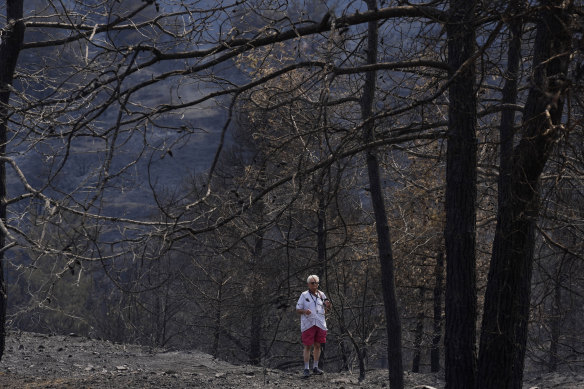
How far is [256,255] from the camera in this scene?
2261 centimetres

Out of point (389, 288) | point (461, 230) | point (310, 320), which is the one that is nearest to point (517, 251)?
point (461, 230)

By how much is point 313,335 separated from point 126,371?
10.6 feet

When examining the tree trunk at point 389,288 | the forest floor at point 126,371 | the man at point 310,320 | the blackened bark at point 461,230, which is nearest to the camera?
the blackened bark at point 461,230

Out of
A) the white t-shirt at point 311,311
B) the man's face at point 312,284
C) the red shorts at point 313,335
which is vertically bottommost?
the red shorts at point 313,335

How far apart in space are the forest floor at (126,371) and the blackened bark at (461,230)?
14.3 feet

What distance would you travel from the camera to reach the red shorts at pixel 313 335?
1295cm

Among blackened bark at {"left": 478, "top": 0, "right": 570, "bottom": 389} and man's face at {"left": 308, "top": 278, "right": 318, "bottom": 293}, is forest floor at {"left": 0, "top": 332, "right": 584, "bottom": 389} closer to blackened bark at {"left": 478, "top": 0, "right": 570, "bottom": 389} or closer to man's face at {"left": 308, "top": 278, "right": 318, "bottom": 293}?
man's face at {"left": 308, "top": 278, "right": 318, "bottom": 293}

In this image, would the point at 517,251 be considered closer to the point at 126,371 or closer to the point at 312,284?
the point at 312,284

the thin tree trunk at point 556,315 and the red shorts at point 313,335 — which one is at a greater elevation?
the thin tree trunk at point 556,315

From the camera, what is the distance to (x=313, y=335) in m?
13.0

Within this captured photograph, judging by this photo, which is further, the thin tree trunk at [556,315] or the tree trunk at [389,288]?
the tree trunk at [389,288]

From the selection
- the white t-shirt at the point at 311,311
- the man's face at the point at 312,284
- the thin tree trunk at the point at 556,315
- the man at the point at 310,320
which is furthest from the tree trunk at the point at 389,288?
the white t-shirt at the point at 311,311

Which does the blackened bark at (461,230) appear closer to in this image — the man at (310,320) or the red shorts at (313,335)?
the man at (310,320)

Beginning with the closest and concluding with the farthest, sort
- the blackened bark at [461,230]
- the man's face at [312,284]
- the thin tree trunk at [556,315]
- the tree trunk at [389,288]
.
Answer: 1. the blackened bark at [461,230]
2. the thin tree trunk at [556,315]
3. the tree trunk at [389,288]
4. the man's face at [312,284]
